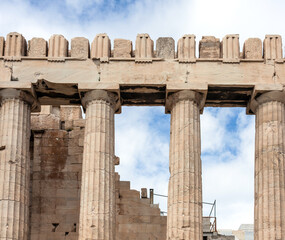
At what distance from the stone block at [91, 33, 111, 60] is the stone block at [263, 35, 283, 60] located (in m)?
6.83

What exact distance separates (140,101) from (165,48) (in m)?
2.62

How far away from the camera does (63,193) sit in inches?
1747

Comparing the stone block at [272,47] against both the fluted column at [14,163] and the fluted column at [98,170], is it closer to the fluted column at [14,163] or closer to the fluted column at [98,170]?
the fluted column at [98,170]

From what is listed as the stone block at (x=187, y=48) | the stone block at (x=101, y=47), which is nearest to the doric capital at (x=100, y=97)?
the stone block at (x=101, y=47)

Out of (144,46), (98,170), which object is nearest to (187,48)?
(144,46)

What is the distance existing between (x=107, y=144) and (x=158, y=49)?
16.5ft

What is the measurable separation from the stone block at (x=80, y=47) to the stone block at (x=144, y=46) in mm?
2232

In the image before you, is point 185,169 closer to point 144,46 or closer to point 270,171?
point 270,171

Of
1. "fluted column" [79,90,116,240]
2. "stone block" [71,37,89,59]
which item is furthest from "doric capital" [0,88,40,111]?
"stone block" [71,37,89,59]

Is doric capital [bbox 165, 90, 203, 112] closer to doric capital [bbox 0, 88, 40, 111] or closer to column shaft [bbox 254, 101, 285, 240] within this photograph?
column shaft [bbox 254, 101, 285, 240]

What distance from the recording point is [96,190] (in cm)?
3800

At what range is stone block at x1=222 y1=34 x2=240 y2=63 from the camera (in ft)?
133

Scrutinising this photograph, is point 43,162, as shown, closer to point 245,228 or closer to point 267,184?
point 267,184

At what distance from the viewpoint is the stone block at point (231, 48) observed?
40450 mm
